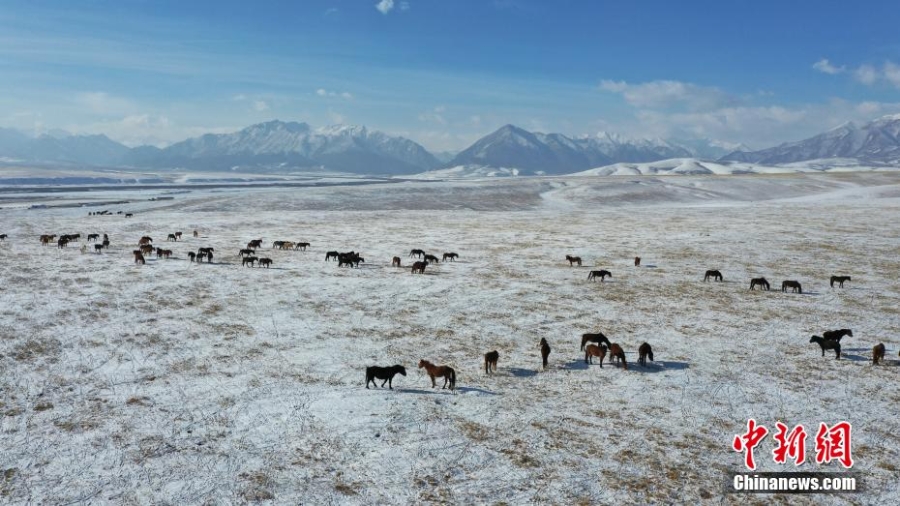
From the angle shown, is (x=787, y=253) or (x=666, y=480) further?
(x=787, y=253)

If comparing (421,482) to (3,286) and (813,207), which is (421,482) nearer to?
(3,286)

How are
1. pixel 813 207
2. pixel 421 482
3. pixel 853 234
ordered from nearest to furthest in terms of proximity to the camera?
pixel 421 482 → pixel 853 234 → pixel 813 207

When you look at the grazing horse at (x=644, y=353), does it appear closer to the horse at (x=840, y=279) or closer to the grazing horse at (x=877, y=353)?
the grazing horse at (x=877, y=353)

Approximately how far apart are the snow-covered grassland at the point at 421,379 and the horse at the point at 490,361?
69 cm

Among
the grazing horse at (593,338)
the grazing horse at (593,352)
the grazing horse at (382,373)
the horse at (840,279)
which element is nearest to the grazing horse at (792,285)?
the horse at (840,279)

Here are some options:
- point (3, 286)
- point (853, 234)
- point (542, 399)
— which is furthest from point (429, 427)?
point (853, 234)

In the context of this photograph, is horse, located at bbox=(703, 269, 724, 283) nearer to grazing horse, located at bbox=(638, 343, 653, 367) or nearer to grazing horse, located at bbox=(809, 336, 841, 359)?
grazing horse, located at bbox=(809, 336, 841, 359)

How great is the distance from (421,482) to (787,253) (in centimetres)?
4115

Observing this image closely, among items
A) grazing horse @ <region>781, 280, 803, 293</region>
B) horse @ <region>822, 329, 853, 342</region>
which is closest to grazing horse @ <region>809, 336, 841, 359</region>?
horse @ <region>822, 329, 853, 342</region>

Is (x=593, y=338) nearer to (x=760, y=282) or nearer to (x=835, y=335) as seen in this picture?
(x=835, y=335)

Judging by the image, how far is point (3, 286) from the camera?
88.4ft

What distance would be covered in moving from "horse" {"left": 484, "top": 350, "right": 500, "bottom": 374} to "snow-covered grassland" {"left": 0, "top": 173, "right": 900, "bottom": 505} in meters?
0.69

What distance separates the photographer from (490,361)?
17234mm

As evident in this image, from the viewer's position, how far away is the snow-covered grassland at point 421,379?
1134cm
